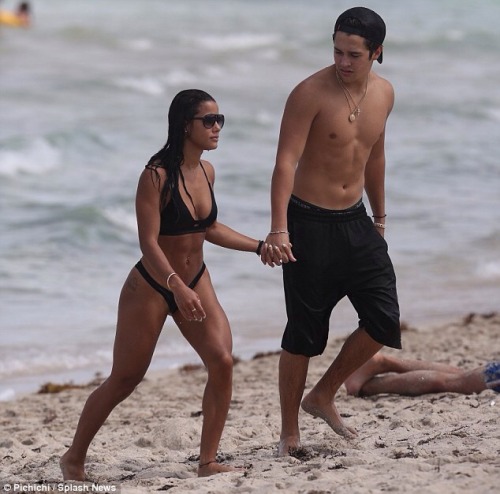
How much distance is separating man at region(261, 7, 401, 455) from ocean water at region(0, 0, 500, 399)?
344 centimetres

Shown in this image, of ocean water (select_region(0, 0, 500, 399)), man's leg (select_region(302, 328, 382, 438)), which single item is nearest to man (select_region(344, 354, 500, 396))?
man's leg (select_region(302, 328, 382, 438))

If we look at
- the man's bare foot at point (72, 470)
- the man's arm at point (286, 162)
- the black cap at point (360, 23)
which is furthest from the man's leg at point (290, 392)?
the black cap at point (360, 23)

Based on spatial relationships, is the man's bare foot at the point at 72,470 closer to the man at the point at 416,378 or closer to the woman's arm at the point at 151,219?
the woman's arm at the point at 151,219

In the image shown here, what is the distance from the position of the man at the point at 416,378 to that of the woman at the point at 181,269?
2.10m

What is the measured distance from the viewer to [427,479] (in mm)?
4859

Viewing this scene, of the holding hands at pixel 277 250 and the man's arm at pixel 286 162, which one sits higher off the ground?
the man's arm at pixel 286 162

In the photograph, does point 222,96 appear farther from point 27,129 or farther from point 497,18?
point 497,18

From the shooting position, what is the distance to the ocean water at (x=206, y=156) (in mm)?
10578

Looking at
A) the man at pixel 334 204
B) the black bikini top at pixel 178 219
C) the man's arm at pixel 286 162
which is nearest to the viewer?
the black bikini top at pixel 178 219

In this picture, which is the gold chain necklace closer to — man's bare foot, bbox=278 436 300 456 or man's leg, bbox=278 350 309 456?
man's leg, bbox=278 350 309 456

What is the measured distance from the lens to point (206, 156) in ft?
59.1

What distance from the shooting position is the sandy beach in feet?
16.6

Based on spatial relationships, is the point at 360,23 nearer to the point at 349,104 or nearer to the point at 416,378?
the point at 349,104

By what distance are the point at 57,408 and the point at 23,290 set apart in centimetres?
371
